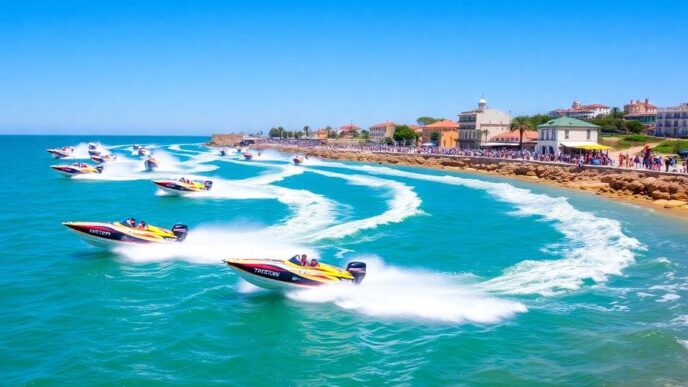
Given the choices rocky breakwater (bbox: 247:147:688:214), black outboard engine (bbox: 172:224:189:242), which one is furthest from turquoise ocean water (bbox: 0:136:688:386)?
rocky breakwater (bbox: 247:147:688:214)

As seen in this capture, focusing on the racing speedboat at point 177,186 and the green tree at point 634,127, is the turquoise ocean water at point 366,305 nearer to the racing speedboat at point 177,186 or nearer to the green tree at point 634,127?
the racing speedboat at point 177,186

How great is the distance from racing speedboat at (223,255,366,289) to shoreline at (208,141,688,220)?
1067 inches

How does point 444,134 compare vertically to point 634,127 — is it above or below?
below

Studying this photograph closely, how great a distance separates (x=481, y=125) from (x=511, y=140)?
10923mm

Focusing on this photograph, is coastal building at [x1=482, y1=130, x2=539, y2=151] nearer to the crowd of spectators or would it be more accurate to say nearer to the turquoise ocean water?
the crowd of spectators

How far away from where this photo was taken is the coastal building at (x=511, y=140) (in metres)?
96.8

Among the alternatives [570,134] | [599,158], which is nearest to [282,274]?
[599,158]

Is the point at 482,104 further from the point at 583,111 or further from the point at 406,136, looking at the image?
the point at 583,111

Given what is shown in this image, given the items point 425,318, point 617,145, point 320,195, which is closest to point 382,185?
point 320,195

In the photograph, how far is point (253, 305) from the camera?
62.5ft

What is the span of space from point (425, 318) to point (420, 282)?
369cm

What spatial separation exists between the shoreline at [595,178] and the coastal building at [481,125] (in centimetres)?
1941

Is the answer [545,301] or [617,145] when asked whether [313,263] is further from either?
[617,145]

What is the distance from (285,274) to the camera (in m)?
19.3
